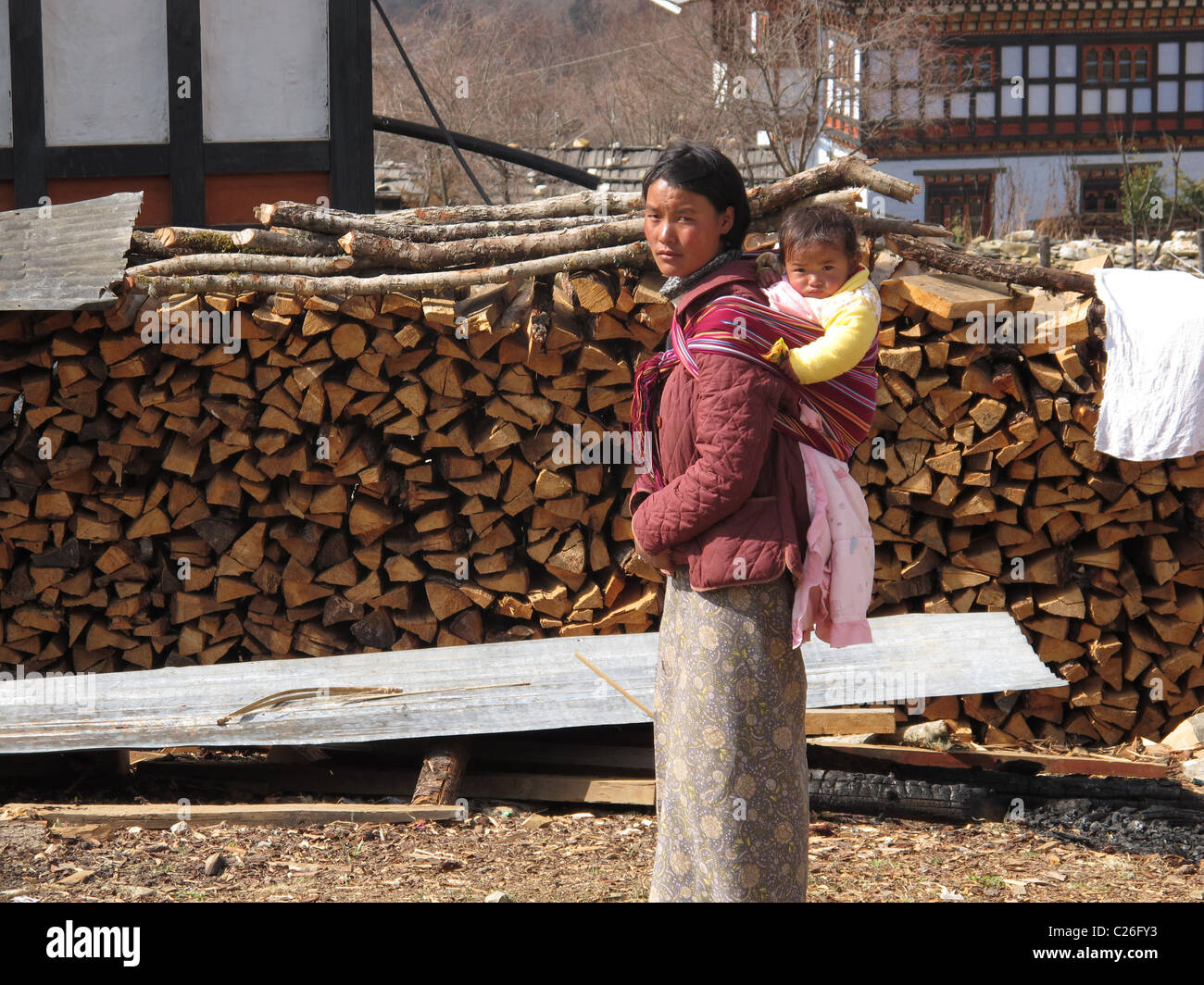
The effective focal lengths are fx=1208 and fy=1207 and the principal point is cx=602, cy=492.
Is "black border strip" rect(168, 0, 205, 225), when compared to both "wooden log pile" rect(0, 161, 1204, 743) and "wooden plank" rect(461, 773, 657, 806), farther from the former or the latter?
"wooden plank" rect(461, 773, 657, 806)

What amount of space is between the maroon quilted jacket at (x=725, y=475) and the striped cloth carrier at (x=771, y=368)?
3cm

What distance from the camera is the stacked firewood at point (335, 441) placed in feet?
16.4

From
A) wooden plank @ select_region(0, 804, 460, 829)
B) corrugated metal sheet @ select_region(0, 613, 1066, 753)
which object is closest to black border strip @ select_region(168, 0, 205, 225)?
corrugated metal sheet @ select_region(0, 613, 1066, 753)

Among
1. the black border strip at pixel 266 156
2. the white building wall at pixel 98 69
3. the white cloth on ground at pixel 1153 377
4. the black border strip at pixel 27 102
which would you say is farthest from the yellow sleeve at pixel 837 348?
the black border strip at pixel 27 102

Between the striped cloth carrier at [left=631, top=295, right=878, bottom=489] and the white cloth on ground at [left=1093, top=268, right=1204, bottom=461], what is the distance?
2.75 m

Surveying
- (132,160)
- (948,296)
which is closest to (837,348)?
(948,296)

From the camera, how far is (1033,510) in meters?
5.25

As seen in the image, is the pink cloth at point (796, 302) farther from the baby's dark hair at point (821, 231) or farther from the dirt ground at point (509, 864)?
the dirt ground at point (509, 864)

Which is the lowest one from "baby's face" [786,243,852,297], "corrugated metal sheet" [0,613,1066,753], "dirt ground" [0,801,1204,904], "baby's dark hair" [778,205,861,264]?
"dirt ground" [0,801,1204,904]

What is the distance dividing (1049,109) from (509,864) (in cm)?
2742

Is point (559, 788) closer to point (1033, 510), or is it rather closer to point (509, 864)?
point (509, 864)

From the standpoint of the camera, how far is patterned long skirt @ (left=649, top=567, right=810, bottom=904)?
2523 mm

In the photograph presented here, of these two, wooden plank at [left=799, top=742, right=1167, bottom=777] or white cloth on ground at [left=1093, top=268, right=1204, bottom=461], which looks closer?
wooden plank at [left=799, top=742, right=1167, bottom=777]

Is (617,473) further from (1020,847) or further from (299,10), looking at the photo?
(299,10)
